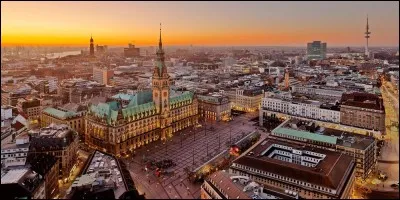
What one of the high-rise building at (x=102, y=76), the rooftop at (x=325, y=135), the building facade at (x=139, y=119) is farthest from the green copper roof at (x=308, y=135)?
the high-rise building at (x=102, y=76)

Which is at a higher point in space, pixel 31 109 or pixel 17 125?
pixel 31 109

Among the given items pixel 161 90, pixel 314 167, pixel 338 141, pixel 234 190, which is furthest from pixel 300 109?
Answer: pixel 234 190

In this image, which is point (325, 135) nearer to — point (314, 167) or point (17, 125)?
point (314, 167)

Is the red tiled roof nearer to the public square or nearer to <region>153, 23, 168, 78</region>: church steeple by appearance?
the public square

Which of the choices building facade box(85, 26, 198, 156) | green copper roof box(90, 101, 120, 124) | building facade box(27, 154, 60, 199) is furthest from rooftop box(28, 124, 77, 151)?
green copper roof box(90, 101, 120, 124)

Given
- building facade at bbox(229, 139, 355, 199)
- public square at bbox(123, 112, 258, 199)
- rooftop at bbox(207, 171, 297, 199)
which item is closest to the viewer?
rooftop at bbox(207, 171, 297, 199)

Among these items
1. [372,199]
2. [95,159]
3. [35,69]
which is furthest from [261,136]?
[35,69]
